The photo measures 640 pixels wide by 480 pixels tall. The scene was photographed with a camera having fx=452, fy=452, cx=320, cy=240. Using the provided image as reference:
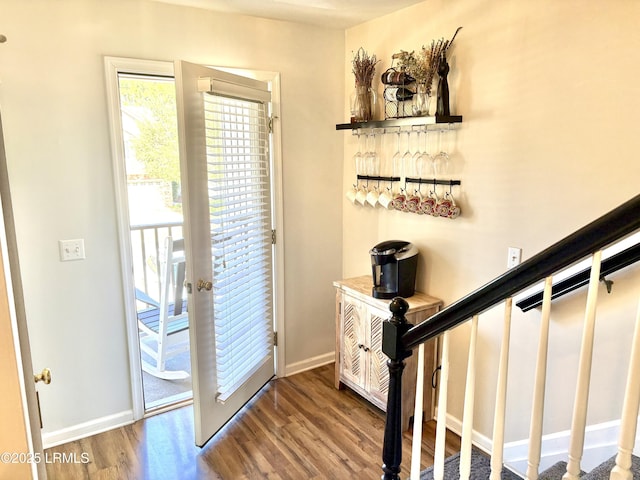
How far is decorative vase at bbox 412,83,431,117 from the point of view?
2549 mm

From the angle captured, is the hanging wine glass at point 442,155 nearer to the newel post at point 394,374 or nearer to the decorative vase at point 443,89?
the decorative vase at point 443,89

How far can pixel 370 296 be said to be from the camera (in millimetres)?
2820

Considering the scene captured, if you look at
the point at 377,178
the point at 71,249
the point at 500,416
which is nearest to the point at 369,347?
the point at 377,178

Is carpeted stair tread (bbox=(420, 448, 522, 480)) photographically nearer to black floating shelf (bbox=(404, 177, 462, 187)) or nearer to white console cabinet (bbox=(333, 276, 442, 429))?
white console cabinet (bbox=(333, 276, 442, 429))

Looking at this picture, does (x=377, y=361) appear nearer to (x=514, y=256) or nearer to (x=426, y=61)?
(x=514, y=256)

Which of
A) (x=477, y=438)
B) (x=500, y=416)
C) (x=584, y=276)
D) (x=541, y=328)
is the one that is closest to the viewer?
(x=541, y=328)

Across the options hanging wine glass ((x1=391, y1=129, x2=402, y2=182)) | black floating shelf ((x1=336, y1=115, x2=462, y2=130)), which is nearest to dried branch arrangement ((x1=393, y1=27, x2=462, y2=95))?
black floating shelf ((x1=336, y1=115, x2=462, y2=130))

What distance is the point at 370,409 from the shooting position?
9.82 ft

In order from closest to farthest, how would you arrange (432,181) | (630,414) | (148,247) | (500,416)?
1. (630,414)
2. (500,416)
3. (432,181)
4. (148,247)

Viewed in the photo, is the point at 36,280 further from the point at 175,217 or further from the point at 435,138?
the point at 435,138

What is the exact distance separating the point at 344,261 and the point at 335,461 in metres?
1.50

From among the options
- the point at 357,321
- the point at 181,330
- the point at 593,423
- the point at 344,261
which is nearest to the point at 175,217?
the point at 181,330

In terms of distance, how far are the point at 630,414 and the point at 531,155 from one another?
144cm

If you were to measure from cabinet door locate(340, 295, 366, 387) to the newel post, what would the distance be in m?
1.20
